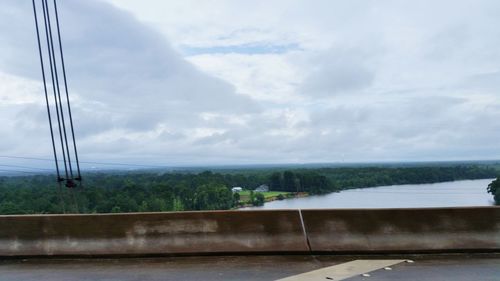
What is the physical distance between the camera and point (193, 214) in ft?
24.1

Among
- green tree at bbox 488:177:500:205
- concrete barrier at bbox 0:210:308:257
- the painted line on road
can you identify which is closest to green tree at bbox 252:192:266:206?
green tree at bbox 488:177:500:205

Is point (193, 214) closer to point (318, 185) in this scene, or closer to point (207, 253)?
point (207, 253)

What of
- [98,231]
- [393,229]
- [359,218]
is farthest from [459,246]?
[98,231]

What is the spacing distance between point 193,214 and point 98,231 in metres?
1.59

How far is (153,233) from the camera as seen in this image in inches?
288

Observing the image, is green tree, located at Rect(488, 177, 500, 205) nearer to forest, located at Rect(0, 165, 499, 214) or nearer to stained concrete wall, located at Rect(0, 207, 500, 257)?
forest, located at Rect(0, 165, 499, 214)

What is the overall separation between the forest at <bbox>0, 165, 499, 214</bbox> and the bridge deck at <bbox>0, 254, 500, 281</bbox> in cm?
348

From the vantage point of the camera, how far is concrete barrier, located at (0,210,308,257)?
721cm

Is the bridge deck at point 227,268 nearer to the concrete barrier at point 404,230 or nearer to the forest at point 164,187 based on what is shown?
the concrete barrier at point 404,230

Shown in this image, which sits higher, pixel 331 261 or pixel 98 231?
pixel 98 231

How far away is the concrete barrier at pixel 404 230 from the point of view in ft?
23.3

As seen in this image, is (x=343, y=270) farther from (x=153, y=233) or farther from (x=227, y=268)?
(x=153, y=233)

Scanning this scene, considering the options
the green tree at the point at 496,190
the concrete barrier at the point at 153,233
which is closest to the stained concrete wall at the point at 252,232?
the concrete barrier at the point at 153,233

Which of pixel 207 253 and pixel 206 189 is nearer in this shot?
pixel 207 253
